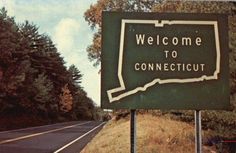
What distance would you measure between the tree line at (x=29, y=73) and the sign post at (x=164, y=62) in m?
34.4

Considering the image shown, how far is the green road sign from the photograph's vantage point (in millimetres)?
6312

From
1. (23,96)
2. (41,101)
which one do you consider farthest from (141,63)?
(41,101)

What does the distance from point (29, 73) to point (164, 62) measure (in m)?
50.6

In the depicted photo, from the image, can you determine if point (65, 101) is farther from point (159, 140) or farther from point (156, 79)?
point (156, 79)

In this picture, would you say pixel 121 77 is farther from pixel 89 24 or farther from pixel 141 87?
pixel 89 24

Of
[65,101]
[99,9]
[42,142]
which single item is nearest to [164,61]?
[42,142]

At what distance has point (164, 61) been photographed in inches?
250

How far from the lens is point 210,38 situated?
6.45m

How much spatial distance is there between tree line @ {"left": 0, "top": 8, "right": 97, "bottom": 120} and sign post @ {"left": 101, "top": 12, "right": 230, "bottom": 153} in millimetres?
34376

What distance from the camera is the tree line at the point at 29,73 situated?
4201cm

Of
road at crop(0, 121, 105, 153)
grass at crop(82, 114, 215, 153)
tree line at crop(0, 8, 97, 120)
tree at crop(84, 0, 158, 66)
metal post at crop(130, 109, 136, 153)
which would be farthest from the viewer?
tree line at crop(0, 8, 97, 120)

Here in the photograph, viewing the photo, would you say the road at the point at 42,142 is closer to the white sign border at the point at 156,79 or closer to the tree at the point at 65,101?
the white sign border at the point at 156,79

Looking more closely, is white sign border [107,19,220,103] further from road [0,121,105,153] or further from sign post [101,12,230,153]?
road [0,121,105,153]

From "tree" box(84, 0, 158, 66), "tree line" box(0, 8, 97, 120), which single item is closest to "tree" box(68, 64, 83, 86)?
"tree line" box(0, 8, 97, 120)
